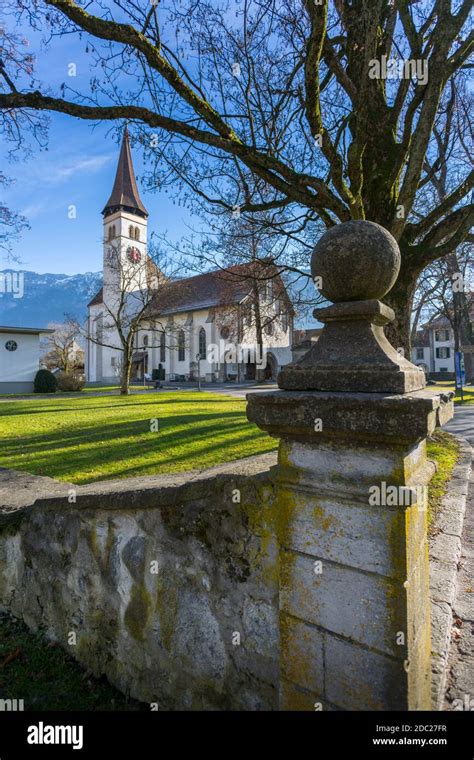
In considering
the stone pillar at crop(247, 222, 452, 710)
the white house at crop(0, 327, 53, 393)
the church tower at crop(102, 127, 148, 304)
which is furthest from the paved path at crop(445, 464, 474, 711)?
the church tower at crop(102, 127, 148, 304)

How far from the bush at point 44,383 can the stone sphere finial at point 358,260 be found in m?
28.5

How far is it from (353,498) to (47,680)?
7.99 feet

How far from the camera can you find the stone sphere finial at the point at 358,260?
1.67 m

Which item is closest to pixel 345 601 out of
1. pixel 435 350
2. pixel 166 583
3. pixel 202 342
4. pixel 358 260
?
pixel 166 583

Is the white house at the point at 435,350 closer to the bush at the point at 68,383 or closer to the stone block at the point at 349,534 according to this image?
the bush at the point at 68,383

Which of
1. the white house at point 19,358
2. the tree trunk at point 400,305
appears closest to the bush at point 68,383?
the white house at point 19,358

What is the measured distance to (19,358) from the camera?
28359 millimetres

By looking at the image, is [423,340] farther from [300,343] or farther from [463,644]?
[463,644]

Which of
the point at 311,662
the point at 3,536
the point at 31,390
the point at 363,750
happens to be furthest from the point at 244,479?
the point at 31,390

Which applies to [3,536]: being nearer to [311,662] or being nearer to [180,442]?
[311,662]

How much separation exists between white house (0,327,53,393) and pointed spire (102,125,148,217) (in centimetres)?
2824

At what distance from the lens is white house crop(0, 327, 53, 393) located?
27827mm

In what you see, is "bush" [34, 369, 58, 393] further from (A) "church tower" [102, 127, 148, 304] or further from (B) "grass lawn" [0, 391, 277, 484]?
(A) "church tower" [102, 127, 148, 304]

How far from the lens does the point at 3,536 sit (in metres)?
3.12
